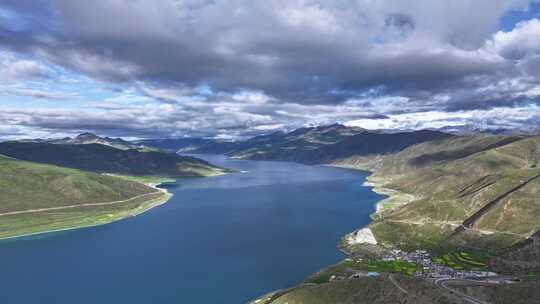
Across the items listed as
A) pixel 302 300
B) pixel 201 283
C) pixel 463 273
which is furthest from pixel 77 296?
pixel 463 273

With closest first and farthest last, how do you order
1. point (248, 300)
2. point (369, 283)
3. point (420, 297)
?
1. point (420, 297)
2. point (369, 283)
3. point (248, 300)

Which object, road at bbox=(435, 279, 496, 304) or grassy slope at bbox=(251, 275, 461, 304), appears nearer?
grassy slope at bbox=(251, 275, 461, 304)

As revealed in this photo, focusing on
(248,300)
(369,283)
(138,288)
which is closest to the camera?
(369,283)

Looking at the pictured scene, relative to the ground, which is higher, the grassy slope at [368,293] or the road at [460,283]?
the grassy slope at [368,293]

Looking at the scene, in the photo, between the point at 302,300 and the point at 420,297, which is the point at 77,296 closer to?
the point at 302,300

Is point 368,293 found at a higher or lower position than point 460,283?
higher

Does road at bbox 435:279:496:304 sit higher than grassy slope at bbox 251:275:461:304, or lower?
lower

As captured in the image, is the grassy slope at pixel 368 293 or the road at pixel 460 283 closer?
the grassy slope at pixel 368 293

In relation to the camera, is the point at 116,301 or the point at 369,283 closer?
the point at 369,283

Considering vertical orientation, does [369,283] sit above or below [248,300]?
above

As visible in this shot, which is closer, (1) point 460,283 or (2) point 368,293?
(2) point 368,293

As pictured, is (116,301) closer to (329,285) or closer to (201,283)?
(201,283)
